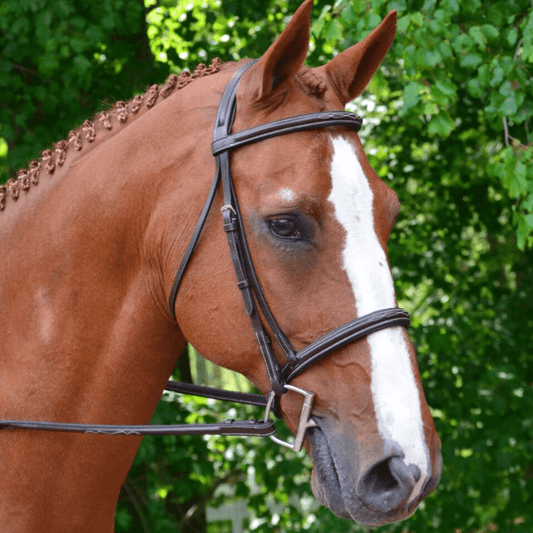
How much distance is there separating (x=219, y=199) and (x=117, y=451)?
0.89m

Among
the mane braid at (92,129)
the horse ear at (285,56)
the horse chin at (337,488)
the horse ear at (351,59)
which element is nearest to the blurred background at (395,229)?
the horse ear at (351,59)

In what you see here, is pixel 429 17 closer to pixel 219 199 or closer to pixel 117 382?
pixel 219 199

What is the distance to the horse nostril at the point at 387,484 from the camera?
1.45 metres

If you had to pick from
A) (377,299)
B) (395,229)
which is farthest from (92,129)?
(395,229)

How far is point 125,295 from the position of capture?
75.1 inches

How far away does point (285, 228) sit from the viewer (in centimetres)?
169

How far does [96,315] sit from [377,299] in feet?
2.92

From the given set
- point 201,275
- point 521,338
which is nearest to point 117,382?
point 201,275

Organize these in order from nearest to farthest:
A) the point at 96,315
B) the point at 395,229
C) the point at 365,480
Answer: the point at 365,480 < the point at 96,315 < the point at 395,229

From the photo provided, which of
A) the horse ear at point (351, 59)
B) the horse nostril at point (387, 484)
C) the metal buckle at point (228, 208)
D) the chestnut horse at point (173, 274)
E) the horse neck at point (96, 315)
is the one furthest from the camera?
the horse ear at point (351, 59)

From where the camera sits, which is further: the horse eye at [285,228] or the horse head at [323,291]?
the horse eye at [285,228]

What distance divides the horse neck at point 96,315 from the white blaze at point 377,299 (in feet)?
1.42

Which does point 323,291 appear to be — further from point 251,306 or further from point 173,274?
point 173,274

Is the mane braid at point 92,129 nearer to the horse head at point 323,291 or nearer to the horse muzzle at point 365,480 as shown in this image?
the horse head at point 323,291
